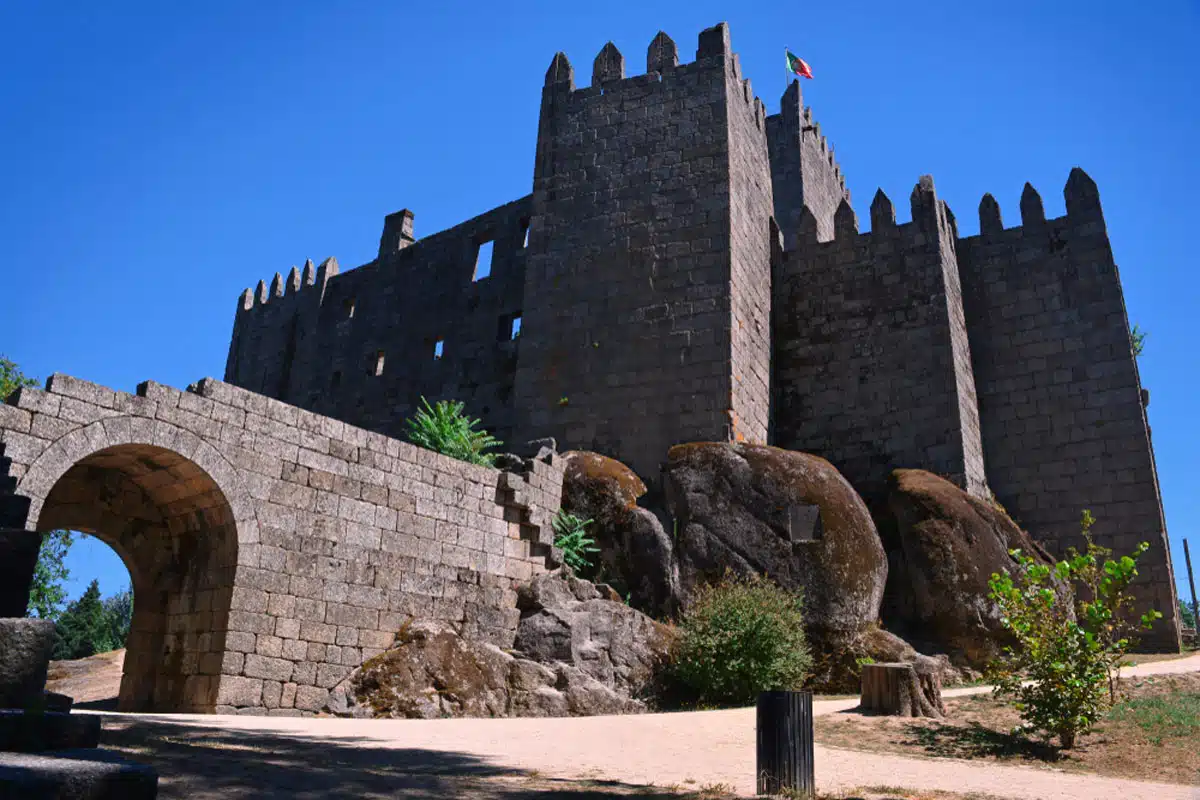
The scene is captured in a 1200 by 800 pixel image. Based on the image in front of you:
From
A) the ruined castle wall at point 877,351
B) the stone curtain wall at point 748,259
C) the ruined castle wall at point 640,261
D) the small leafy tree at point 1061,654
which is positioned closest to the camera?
the small leafy tree at point 1061,654

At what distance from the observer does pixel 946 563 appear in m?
14.4

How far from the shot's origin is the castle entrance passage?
10156mm

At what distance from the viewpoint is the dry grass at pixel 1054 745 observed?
805cm

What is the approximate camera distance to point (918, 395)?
57.6ft

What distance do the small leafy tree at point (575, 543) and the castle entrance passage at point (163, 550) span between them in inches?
199

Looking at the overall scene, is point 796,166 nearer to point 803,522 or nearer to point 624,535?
point 803,522

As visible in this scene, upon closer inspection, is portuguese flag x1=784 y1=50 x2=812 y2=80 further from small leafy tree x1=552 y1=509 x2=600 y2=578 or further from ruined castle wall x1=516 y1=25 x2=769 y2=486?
small leafy tree x1=552 y1=509 x2=600 y2=578

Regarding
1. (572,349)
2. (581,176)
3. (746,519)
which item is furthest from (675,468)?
(581,176)

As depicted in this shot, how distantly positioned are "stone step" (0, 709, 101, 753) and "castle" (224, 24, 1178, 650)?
12.4m

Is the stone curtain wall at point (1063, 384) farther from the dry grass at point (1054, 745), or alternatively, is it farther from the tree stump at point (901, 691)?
the tree stump at point (901, 691)

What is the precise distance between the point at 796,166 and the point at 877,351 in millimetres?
8370

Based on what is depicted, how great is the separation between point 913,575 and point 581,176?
31.6ft

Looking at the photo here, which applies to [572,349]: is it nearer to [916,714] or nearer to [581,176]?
[581,176]

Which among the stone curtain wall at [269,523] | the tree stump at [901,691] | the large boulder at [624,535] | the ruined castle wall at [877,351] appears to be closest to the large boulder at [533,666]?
the stone curtain wall at [269,523]
